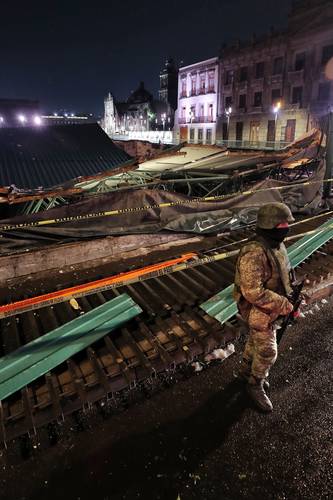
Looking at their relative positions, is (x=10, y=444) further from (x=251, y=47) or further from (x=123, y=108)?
(x=123, y=108)

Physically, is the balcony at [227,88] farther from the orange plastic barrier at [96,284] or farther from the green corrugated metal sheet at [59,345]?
the green corrugated metal sheet at [59,345]

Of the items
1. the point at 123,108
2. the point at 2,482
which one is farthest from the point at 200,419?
the point at 123,108

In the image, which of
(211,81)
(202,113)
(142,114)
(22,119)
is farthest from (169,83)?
(22,119)

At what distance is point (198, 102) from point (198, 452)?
5200cm

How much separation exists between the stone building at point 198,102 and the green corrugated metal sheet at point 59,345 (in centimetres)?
4456

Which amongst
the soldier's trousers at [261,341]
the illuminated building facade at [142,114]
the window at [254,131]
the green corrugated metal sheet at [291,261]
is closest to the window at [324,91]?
the window at [254,131]

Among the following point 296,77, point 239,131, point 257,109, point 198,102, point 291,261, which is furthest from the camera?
point 198,102

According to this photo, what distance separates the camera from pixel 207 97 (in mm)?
44938

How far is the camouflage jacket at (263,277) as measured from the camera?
294 centimetres

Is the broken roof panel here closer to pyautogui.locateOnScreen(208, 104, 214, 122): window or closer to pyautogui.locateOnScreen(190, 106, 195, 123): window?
pyautogui.locateOnScreen(208, 104, 214, 122): window

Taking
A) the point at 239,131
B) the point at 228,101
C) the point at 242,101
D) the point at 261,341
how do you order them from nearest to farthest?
the point at 261,341, the point at 242,101, the point at 239,131, the point at 228,101

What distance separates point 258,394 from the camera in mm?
3271

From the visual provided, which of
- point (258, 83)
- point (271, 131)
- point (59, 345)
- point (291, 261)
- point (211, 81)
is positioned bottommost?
point (59, 345)

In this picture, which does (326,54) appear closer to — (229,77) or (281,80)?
(281,80)
